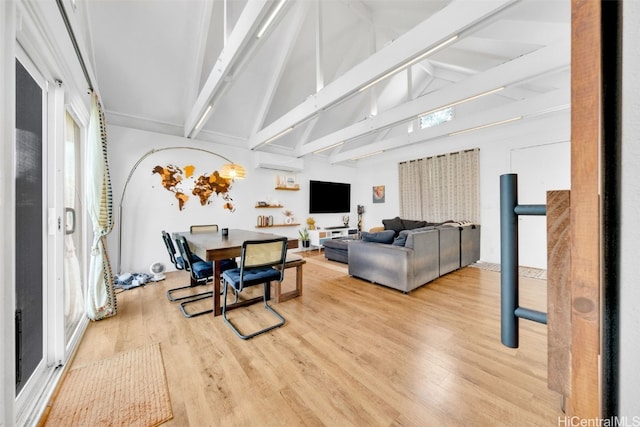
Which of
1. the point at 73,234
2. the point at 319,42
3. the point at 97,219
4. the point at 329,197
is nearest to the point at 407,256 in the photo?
the point at 319,42

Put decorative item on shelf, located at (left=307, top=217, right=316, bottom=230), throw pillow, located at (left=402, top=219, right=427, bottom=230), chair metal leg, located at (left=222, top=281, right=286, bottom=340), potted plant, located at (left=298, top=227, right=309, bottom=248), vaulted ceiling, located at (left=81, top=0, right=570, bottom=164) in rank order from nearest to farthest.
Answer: chair metal leg, located at (left=222, top=281, right=286, bottom=340)
vaulted ceiling, located at (left=81, top=0, right=570, bottom=164)
throw pillow, located at (left=402, top=219, right=427, bottom=230)
potted plant, located at (left=298, top=227, right=309, bottom=248)
decorative item on shelf, located at (left=307, top=217, right=316, bottom=230)

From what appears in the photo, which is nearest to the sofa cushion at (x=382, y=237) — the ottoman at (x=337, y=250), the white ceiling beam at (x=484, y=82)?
the ottoman at (x=337, y=250)

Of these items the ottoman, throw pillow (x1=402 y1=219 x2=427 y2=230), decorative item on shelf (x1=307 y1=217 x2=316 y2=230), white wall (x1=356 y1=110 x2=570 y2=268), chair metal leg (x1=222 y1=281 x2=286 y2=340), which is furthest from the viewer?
decorative item on shelf (x1=307 y1=217 x2=316 y2=230)

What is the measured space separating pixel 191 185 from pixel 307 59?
3234 mm

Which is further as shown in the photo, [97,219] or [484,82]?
[484,82]

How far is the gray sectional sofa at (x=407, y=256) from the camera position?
3.18 metres

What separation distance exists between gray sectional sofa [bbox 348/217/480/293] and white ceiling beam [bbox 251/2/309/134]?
314 cm

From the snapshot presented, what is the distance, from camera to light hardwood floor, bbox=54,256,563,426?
142 centimetres

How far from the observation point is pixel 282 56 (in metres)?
4.08

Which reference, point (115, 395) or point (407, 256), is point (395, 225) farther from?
point (115, 395)

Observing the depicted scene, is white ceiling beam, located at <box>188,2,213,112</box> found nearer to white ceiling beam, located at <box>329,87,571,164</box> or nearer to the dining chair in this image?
the dining chair

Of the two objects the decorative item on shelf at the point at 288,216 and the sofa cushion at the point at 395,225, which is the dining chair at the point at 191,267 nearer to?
the decorative item on shelf at the point at 288,216

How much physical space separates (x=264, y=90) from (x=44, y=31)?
354cm

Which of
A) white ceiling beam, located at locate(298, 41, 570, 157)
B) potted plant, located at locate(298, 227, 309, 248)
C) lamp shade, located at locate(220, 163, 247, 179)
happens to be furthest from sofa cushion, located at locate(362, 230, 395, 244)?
potted plant, located at locate(298, 227, 309, 248)
